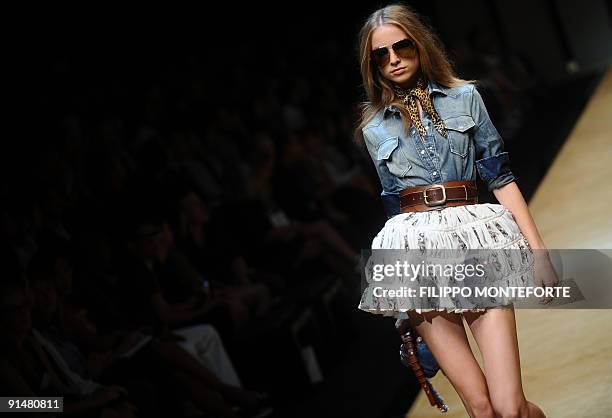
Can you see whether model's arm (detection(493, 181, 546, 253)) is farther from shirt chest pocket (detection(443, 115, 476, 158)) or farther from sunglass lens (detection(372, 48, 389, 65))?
sunglass lens (detection(372, 48, 389, 65))

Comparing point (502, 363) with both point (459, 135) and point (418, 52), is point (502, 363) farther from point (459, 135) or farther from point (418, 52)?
point (418, 52)

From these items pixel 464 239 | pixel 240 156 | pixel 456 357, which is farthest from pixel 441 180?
pixel 240 156

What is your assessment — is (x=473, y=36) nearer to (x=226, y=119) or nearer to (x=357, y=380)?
(x=226, y=119)

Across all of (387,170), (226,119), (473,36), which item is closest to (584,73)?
(473,36)

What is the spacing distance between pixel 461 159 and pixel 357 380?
2.14m

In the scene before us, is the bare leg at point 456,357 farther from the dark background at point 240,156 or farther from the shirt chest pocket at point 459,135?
the dark background at point 240,156

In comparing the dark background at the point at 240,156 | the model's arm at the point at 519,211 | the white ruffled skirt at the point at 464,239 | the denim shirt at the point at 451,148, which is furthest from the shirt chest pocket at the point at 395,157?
the dark background at the point at 240,156

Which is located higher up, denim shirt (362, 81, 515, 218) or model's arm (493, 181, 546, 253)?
denim shirt (362, 81, 515, 218)

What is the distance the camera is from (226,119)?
25.2ft

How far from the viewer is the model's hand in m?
2.41

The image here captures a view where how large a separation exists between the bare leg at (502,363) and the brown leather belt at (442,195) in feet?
0.95

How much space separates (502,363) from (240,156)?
504 cm

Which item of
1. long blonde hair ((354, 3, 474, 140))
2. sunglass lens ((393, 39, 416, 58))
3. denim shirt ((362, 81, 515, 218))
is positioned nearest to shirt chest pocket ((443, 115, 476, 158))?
denim shirt ((362, 81, 515, 218))

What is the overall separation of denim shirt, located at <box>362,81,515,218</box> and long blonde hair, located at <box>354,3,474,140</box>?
0.10 ft
